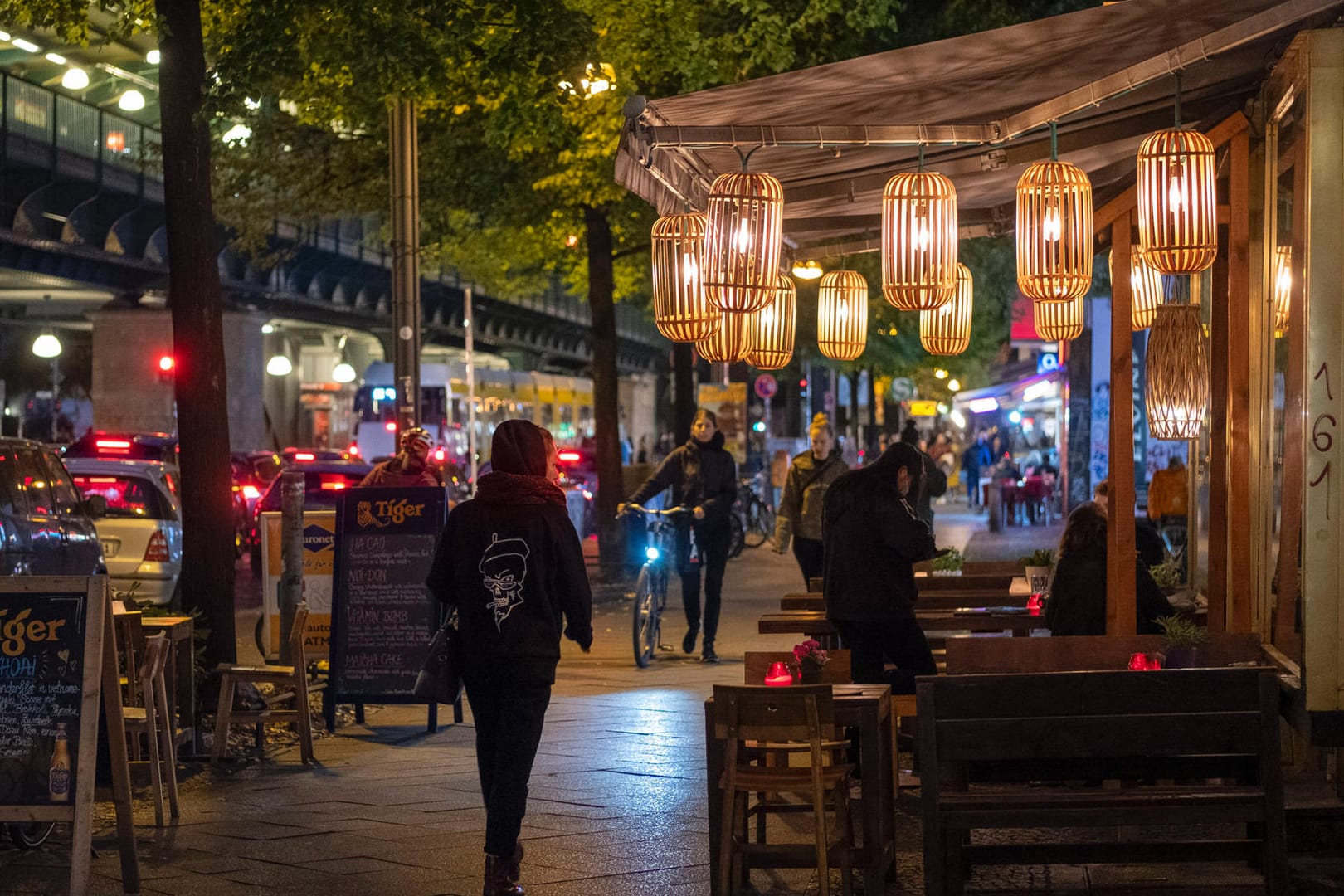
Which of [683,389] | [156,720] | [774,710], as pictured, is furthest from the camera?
[683,389]

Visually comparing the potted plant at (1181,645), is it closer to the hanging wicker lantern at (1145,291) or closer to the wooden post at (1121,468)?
the wooden post at (1121,468)

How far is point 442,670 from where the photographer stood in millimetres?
7543

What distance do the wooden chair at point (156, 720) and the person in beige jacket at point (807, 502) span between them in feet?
23.2

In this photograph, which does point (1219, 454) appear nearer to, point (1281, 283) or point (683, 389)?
point (1281, 283)

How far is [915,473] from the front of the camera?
9.28m

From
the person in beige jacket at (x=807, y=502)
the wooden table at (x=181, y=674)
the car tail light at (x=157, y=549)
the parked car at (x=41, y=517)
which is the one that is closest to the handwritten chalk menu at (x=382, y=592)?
the wooden table at (x=181, y=674)

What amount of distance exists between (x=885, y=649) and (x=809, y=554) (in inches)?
258

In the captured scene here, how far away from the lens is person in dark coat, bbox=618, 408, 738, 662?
15836mm

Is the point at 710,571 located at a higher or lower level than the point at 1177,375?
lower

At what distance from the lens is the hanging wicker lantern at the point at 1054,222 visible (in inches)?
333

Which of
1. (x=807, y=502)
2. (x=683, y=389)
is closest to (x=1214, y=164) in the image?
(x=807, y=502)

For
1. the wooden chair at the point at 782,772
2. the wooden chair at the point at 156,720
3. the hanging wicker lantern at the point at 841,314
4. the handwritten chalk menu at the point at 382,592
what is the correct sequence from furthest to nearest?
the handwritten chalk menu at the point at 382,592 < the hanging wicker lantern at the point at 841,314 < the wooden chair at the point at 156,720 < the wooden chair at the point at 782,772

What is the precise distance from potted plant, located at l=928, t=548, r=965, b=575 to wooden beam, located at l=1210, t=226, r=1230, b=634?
9.23 feet

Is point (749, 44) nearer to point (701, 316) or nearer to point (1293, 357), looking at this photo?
point (701, 316)
